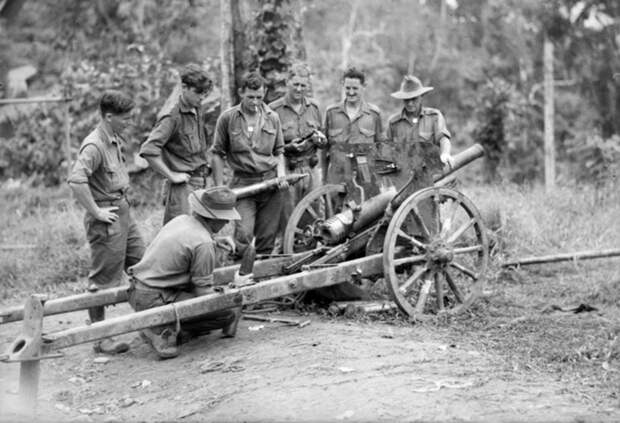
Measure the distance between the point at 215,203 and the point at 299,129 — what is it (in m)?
2.47

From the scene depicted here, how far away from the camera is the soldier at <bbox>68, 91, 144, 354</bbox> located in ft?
22.1

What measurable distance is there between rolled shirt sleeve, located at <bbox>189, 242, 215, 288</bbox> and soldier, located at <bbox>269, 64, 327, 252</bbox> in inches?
79.9

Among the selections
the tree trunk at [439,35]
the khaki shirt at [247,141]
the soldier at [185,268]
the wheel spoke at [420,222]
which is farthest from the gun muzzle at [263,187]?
the tree trunk at [439,35]

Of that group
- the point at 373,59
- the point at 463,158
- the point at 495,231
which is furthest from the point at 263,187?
the point at 373,59

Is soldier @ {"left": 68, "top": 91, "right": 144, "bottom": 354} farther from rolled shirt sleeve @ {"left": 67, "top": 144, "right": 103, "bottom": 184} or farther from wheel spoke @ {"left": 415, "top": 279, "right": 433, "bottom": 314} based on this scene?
wheel spoke @ {"left": 415, "top": 279, "right": 433, "bottom": 314}

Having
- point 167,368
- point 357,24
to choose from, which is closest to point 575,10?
point 167,368

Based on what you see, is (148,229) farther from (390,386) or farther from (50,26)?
(50,26)

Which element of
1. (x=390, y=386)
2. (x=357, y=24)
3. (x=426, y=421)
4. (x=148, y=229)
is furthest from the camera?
(x=357, y=24)

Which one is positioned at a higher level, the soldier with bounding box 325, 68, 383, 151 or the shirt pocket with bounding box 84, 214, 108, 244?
the soldier with bounding box 325, 68, 383, 151

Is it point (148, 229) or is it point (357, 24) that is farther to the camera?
point (357, 24)

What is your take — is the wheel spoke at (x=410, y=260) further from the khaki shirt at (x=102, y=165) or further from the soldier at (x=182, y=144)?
Result: the khaki shirt at (x=102, y=165)

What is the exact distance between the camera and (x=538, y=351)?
20.7 feet

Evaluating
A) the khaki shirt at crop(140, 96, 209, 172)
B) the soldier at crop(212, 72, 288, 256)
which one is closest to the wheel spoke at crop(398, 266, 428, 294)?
the soldier at crop(212, 72, 288, 256)

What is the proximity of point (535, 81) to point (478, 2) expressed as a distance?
A: 173 inches
